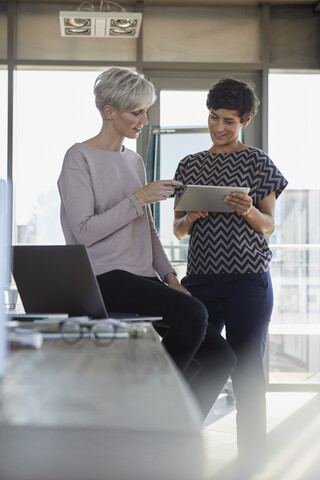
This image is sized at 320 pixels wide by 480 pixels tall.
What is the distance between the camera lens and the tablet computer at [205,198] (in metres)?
2.17

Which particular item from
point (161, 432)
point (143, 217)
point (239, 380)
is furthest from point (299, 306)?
point (161, 432)

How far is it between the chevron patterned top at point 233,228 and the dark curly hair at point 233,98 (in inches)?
6.6

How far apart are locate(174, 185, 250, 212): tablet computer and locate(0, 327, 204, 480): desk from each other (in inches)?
58.1

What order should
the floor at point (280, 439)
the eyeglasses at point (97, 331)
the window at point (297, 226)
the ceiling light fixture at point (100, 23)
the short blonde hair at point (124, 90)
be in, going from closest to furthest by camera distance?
1. the eyeglasses at point (97, 331)
2. the short blonde hair at point (124, 90)
3. the floor at point (280, 439)
4. the ceiling light fixture at point (100, 23)
5. the window at point (297, 226)

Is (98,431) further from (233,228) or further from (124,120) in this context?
(233,228)

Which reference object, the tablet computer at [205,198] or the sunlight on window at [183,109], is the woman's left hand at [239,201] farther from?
the sunlight on window at [183,109]

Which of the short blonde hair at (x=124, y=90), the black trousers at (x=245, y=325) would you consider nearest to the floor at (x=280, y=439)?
the black trousers at (x=245, y=325)

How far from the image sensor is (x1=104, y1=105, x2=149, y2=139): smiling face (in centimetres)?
215

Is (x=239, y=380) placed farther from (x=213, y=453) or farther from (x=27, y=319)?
(x=27, y=319)

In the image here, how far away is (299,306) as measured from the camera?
469 cm

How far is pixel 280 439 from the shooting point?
3.33 m

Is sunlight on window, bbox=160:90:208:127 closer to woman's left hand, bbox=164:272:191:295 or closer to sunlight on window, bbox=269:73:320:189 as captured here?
sunlight on window, bbox=269:73:320:189

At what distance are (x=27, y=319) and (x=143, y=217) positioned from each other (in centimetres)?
81

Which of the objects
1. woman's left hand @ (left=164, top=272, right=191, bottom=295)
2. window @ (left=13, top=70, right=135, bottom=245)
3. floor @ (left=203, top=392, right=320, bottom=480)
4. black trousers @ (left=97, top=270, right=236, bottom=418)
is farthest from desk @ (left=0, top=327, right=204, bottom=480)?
window @ (left=13, top=70, right=135, bottom=245)
